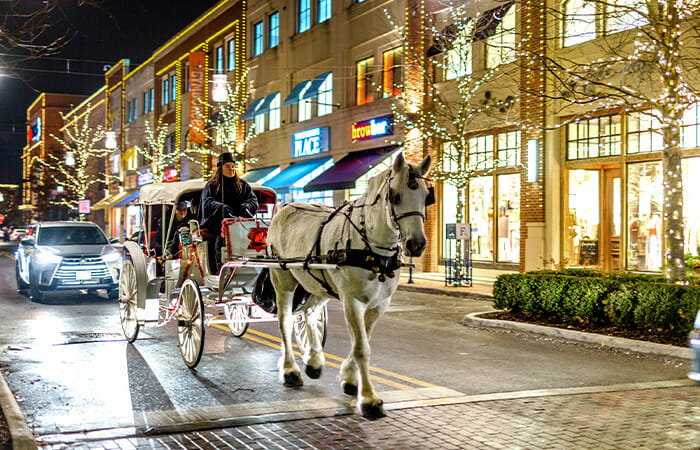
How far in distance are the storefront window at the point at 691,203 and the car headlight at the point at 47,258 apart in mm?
14961

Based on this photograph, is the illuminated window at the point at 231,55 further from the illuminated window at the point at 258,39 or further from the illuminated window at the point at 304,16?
the illuminated window at the point at 304,16

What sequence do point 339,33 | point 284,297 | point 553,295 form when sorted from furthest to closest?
point 339,33
point 553,295
point 284,297

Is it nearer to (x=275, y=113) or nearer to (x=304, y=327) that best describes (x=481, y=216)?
(x=275, y=113)

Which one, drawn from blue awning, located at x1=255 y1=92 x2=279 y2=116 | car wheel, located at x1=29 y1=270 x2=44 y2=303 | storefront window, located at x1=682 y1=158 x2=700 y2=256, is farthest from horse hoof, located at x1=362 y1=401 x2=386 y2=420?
blue awning, located at x1=255 y1=92 x2=279 y2=116

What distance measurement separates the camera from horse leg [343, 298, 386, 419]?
6.48 m

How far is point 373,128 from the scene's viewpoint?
2827cm

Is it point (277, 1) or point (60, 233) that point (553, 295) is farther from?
point (277, 1)

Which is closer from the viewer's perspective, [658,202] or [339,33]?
[658,202]

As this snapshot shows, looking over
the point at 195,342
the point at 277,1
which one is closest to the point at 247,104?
the point at 277,1

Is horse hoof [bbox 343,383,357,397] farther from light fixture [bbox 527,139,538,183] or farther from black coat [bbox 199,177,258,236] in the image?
light fixture [bbox 527,139,538,183]

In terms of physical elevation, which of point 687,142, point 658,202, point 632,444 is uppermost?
point 687,142

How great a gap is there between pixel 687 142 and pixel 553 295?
25.0ft

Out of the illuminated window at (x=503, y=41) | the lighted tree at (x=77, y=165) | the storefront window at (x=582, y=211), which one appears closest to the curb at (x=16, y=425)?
the storefront window at (x=582, y=211)

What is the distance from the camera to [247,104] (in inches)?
1539
